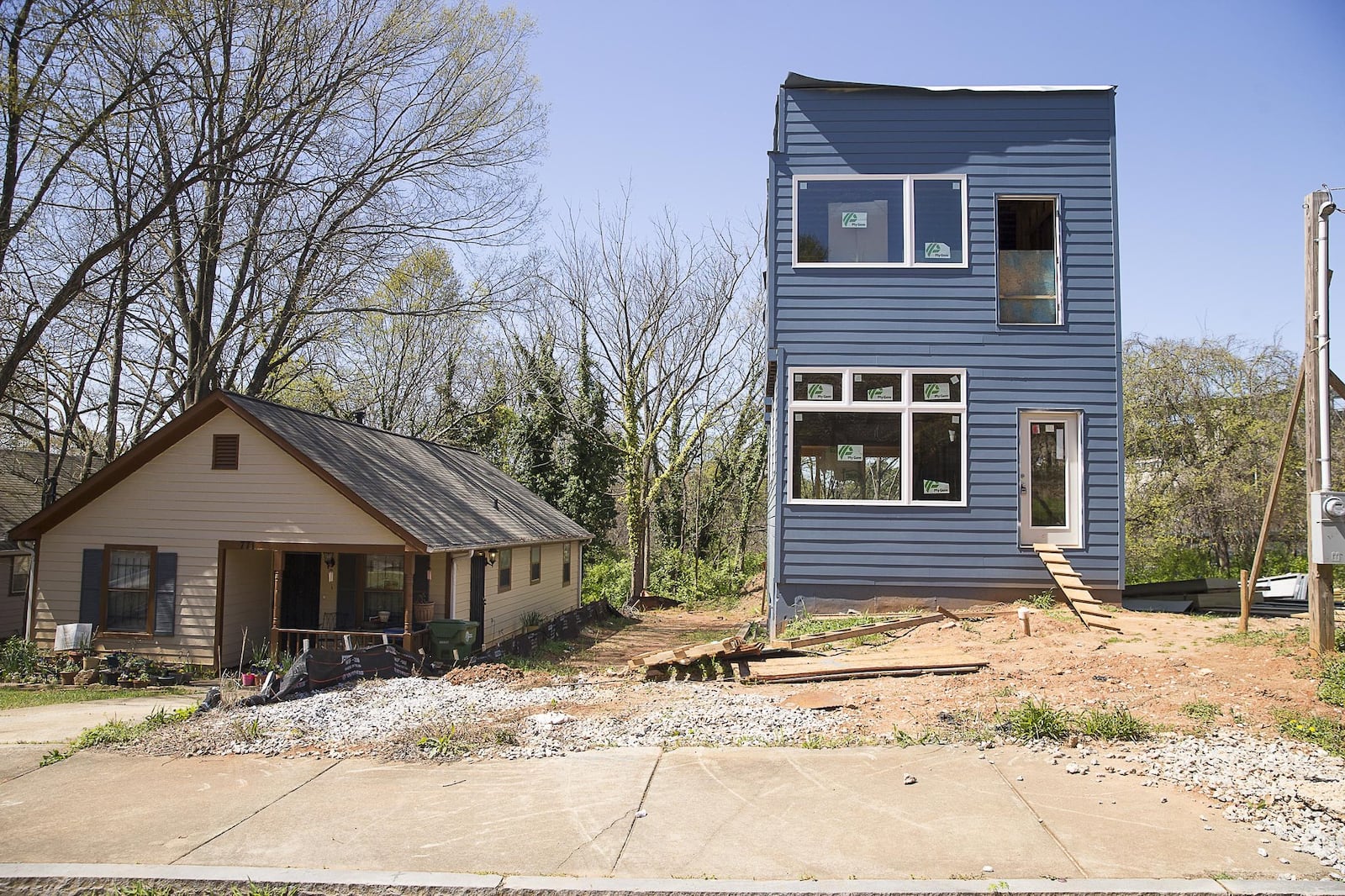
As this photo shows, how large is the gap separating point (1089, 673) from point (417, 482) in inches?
482

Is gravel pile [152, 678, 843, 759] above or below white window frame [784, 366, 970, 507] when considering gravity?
below

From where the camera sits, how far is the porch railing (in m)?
13.4

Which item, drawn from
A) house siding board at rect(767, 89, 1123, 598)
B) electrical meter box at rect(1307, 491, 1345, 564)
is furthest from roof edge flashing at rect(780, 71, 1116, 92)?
electrical meter box at rect(1307, 491, 1345, 564)

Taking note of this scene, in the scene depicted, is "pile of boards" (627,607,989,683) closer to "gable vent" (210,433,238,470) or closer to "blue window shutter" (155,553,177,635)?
"gable vent" (210,433,238,470)

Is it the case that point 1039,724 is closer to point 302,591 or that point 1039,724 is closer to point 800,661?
point 800,661

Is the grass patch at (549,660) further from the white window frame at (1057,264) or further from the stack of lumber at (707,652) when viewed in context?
the white window frame at (1057,264)

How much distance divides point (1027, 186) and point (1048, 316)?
6.34ft

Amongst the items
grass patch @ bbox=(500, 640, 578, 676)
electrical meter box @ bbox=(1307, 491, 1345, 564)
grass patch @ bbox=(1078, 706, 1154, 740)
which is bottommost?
grass patch @ bbox=(500, 640, 578, 676)

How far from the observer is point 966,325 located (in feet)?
43.5

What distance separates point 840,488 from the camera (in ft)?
43.2

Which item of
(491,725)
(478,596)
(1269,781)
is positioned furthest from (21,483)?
(1269,781)

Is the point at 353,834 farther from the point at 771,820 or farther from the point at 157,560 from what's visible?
the point at 157,560

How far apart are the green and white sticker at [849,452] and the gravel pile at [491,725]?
4706 millimetres

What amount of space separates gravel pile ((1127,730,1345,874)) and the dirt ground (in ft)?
1.38
